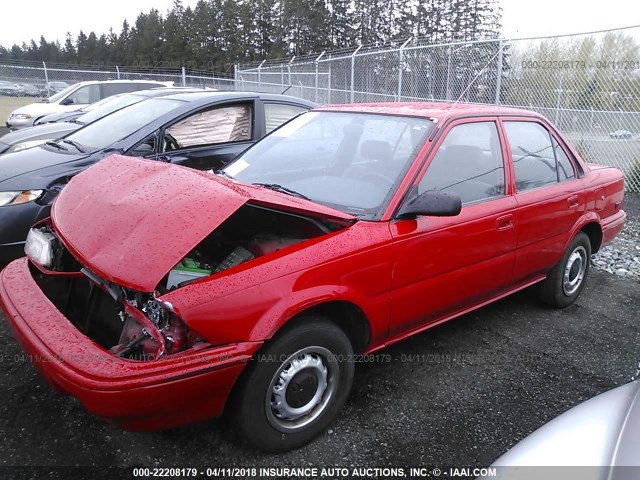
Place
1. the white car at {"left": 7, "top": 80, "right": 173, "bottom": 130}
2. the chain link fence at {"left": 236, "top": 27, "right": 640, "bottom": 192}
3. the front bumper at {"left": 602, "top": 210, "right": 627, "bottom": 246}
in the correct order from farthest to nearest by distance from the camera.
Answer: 1. the white car at {"left": 7, "top": 80, "right": 173, "bottom": 130}
2. the chain link fence at {"left": 236, "top": 27, "right": 640, "bottom": 192}
3. the front bumper at {"left": 602, "top": 210, "right": 627, "bottom": 246}

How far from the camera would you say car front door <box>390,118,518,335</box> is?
107 inches

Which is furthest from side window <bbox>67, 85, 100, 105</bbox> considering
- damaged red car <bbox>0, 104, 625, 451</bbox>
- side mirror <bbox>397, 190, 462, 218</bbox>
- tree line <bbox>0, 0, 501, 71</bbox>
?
tree line <bbox>0, 0, 501, 71</bbox>

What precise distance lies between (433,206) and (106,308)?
1.74m

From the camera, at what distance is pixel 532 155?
3670 millimetres

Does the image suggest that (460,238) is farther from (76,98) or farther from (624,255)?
(76,98)

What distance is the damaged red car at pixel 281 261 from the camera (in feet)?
6.63

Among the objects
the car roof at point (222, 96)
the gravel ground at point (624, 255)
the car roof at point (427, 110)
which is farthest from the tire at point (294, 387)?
the gravel ground at point (624, 255)

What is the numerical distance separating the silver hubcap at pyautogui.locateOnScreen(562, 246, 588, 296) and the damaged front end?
322 cm

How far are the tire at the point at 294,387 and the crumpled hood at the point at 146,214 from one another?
0.58 m

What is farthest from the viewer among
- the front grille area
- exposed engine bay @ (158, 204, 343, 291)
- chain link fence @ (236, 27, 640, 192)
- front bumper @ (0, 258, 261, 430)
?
chain link fence @ (236, 27, 640, 192)

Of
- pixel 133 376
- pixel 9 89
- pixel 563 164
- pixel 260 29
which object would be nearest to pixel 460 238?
pixel 563 164

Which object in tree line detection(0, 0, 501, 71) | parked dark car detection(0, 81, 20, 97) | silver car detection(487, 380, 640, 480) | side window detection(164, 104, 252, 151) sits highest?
tree line detection(0, 0, 501, 71)

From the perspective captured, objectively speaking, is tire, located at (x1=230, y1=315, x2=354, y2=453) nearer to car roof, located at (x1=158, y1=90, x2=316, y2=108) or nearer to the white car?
car roof, located at (x1=158, y1=90, x2=316, y2=108)

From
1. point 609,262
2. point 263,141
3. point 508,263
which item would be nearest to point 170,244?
point 263,141
